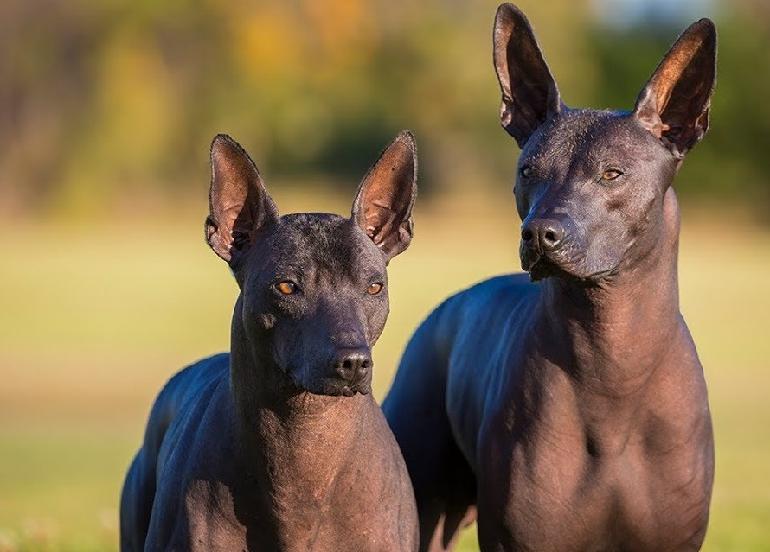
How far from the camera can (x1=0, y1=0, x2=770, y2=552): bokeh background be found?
27.2 meters

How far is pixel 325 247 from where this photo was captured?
6188 mm

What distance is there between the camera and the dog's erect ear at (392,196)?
22.0 feet

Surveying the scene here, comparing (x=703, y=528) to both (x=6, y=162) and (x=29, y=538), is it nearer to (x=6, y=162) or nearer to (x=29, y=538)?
(x=29, y=538)

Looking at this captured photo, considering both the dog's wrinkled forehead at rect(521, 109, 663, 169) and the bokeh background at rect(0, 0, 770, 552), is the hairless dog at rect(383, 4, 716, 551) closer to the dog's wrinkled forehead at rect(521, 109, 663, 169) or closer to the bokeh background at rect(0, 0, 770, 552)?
the dog's wrinkled forehead at rect(521, 109, 663, 169)

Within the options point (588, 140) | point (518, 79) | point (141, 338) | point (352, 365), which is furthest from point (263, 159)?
point (352, 365)

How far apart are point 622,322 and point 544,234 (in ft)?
2.67

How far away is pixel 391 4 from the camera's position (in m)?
61.5

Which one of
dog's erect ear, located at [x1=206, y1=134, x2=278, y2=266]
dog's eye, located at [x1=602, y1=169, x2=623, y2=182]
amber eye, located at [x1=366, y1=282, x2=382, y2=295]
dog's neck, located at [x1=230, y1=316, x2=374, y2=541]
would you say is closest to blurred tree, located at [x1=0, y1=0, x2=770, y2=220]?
dog's erect ear, located at [x1=206, y1=134, x2=278, y2=266]

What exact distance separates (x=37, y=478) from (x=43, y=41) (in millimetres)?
39974

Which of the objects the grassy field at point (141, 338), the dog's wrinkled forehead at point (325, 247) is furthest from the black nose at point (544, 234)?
the grassy field at point (141, 338)

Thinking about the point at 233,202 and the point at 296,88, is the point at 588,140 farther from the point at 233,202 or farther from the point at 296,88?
the point at 296,88

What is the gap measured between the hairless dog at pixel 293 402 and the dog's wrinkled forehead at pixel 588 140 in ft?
1.98

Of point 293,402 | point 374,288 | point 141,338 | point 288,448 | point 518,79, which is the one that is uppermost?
→ point 141,338

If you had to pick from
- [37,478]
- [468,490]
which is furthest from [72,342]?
[468,490]
